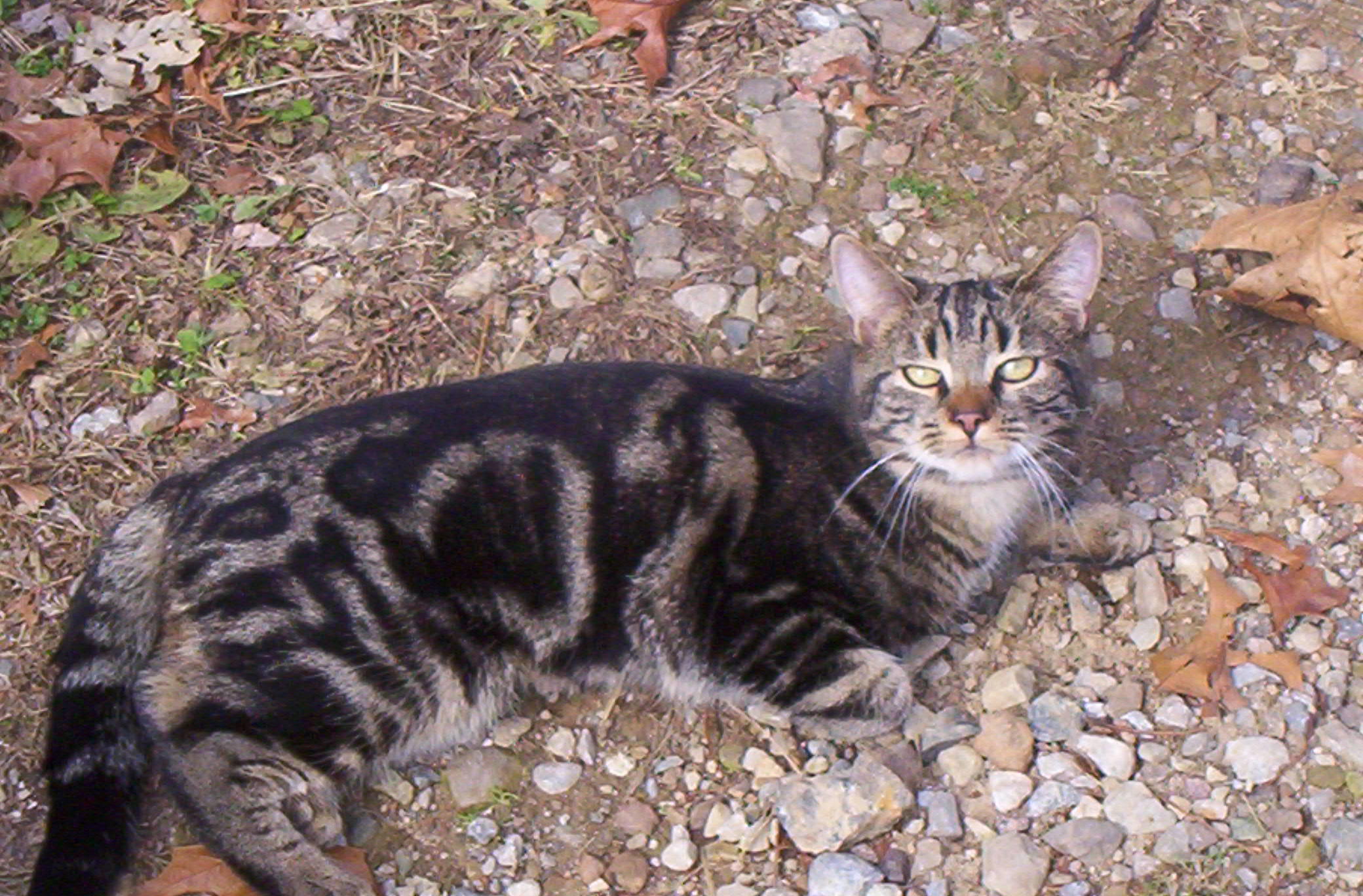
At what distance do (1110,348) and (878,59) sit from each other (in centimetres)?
A: 124

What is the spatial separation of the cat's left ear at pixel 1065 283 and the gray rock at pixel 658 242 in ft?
3.93

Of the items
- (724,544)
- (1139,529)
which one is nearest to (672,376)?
(724,544)

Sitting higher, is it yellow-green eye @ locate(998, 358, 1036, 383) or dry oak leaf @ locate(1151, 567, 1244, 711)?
yellow-green eye @ locate(998, 358, 1036, 383)

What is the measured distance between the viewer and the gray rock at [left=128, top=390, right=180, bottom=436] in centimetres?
394

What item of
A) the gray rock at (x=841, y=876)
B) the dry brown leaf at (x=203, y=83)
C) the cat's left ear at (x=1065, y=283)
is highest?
the cat's left ear at (x=1065, y=283)

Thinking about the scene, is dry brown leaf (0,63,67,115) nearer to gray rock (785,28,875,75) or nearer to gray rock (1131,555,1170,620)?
gray rock (785,28,875,75)

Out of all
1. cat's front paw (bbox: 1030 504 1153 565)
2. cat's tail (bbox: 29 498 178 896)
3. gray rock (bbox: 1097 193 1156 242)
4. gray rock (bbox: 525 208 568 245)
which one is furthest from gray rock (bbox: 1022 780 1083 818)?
gray rock (bbox: 525 208 568 245)

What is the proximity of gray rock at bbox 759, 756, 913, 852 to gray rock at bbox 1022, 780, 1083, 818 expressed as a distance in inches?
10.3

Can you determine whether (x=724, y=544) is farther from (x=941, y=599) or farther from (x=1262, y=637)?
(x=1262, y=637)

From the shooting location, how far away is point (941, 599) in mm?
3496

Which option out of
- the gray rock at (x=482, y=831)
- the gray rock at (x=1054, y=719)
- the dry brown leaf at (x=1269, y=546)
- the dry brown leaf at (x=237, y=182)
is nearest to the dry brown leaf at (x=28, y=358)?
the dry brown leaf at (x=237, y=182)

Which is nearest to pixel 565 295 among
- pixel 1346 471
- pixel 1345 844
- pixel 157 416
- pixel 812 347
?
pixel 812 347

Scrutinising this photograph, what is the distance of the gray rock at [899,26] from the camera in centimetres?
469

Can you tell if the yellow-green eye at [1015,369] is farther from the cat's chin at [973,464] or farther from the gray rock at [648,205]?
the gray rock at [648,205]
